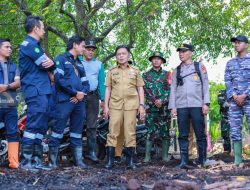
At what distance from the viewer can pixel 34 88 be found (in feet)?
22.1

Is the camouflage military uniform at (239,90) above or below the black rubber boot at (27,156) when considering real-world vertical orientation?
above

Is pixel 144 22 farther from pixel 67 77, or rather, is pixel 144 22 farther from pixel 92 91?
pixel 67 77

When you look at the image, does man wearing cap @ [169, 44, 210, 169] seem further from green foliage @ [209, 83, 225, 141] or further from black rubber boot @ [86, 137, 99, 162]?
green foliage @ [209, 83, 225, 141]

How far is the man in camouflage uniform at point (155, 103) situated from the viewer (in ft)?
28.2

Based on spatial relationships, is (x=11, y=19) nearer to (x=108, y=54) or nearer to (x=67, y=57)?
(x=108, y=54)

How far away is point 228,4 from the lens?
36.0ft

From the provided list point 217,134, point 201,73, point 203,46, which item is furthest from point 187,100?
point 217,134

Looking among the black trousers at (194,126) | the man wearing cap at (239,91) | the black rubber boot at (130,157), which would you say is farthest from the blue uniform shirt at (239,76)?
the black rubber boot at (130,157)

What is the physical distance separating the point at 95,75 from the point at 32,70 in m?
1.68

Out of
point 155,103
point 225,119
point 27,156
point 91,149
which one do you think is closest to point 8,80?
point 27,156

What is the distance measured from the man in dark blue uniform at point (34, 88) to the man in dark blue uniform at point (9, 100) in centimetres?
28

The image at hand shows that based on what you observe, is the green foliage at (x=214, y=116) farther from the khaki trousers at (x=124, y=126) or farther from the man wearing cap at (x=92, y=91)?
the khaki trousers at (x=124, y=126)

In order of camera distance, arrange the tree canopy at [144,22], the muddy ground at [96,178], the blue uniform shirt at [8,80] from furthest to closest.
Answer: the tree canopy at [144,22] < the blue uniform shirt at [8,80] < the muddy ground at [96,178]

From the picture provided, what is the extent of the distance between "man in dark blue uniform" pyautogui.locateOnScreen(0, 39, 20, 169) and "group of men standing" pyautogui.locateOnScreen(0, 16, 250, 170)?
1cm
